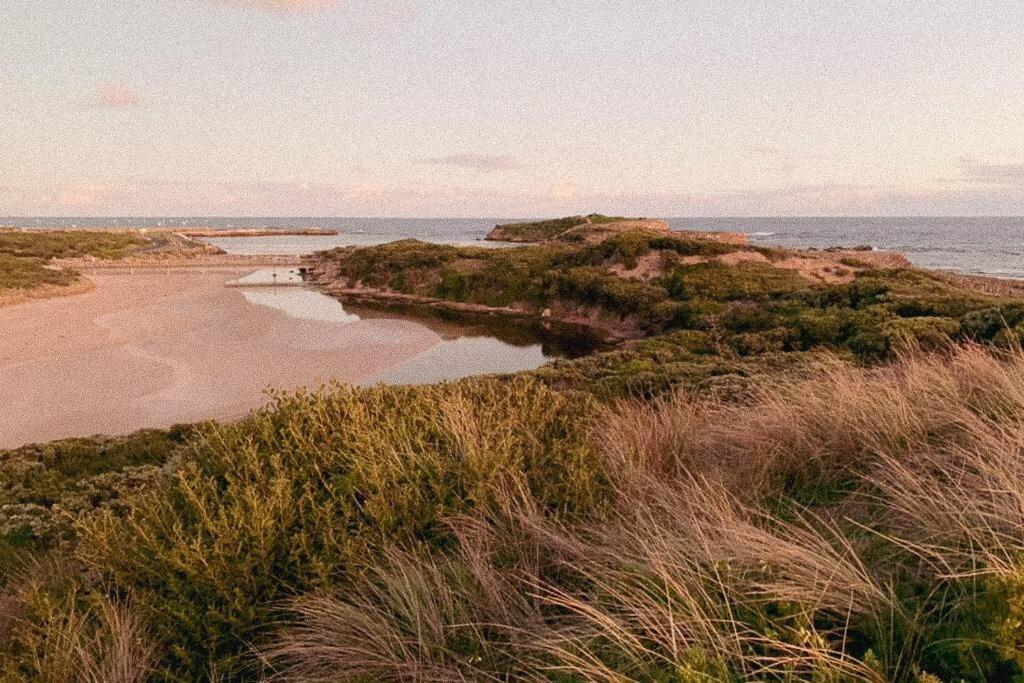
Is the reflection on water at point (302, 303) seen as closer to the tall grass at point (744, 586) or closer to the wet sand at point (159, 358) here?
the wet sand at point (159, 358)

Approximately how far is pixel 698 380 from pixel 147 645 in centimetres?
1064

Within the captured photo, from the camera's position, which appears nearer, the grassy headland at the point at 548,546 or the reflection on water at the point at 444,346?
the grassy headland at the point at 548,546

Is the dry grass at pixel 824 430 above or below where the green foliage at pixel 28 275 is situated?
below

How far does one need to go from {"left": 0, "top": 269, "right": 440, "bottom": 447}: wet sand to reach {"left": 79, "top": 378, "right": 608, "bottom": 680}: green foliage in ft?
11.6

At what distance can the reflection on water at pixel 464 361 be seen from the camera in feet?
65.6

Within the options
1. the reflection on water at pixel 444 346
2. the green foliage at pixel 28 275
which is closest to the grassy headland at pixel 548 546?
the reflection on water at pixel 444 346

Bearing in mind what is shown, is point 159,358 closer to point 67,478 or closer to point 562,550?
point 67,478

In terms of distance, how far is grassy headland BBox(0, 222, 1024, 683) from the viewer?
272cm

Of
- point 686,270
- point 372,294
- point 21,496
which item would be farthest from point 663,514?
point 372,294

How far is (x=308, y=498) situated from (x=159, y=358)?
20424 mm

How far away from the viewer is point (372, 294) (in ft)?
142

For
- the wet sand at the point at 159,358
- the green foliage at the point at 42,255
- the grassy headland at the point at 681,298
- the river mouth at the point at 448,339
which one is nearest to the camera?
the grassy headland at the point at 681,298

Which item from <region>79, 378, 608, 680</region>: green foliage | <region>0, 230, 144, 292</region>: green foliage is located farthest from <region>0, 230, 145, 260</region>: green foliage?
<region>79, 378, 608, 680</region>: green foliage

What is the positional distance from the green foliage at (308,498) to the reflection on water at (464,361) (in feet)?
42.1
